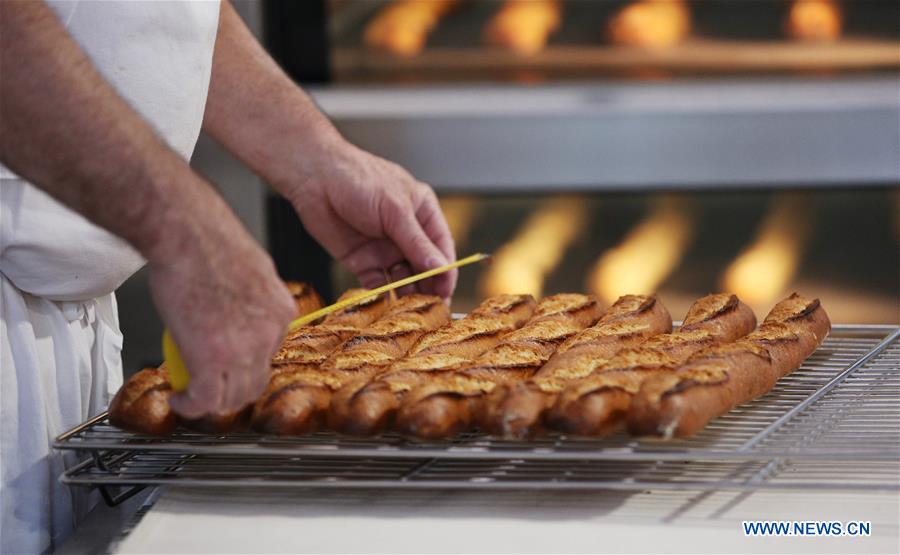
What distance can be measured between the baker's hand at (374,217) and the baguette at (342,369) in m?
0.10

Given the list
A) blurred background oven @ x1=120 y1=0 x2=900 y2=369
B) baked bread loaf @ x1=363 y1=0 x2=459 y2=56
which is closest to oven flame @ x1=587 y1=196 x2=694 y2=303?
blurred background oven @ x1=120 y1=0 x2=900 y2=369

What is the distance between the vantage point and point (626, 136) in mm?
3053

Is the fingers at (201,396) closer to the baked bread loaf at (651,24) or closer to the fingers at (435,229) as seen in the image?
the fingers at (435,229)

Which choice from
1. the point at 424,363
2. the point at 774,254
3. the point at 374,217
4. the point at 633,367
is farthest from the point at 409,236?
the point at 774,254

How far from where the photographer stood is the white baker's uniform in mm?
1396

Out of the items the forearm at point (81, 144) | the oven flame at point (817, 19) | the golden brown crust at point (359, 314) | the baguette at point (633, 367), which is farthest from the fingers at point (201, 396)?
the oven flame at point (817, 19)

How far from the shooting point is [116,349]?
164 cm

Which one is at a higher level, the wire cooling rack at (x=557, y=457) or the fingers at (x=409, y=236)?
the fingers at (x=409, y=236)

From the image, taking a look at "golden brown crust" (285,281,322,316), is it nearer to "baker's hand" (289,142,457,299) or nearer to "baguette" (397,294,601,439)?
"baker's hand" (289,142,457,299)

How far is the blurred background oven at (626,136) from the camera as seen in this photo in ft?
9.88

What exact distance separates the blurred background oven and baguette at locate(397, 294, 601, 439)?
141 cm

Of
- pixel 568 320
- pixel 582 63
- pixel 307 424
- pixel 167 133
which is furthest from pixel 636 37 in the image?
pixel 307 424

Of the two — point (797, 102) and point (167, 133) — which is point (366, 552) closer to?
point (167, 133)

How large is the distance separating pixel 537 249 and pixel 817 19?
35.8 inches
